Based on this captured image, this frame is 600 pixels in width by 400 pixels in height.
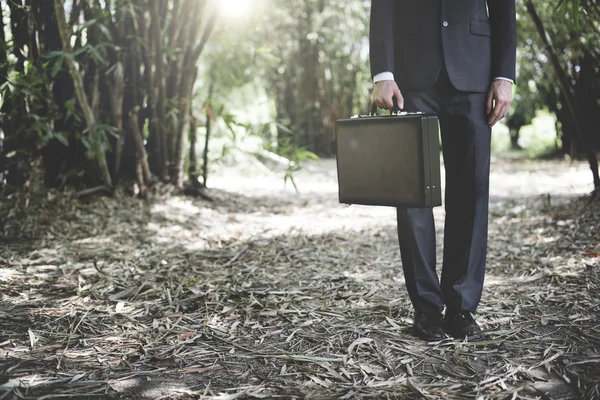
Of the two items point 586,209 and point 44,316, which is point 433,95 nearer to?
point 44,316

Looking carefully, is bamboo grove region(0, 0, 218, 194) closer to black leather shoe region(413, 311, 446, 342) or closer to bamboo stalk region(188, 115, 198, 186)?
bamboo stalk region(188, 115, 198, 186)

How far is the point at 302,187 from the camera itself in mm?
5469

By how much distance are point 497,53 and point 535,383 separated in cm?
89

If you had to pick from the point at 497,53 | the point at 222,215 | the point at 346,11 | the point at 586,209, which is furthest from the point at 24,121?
the point at 346,11

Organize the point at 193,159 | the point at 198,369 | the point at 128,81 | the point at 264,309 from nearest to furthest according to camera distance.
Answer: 1. the point at 198,369
2. the point at 264,309
3. the point at 128,81
4. the point at 193,159

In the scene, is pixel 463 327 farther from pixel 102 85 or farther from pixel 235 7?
pixel 235 7

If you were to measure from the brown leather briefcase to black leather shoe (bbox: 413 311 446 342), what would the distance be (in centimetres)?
35

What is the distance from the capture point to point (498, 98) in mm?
1621

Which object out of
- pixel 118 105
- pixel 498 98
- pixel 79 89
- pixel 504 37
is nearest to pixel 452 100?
pixel 498 98

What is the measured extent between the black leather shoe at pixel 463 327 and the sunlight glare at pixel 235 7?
274 cm

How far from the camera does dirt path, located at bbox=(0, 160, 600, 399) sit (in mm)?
1392

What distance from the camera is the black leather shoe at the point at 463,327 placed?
1644mm

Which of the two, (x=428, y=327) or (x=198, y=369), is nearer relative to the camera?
(x=198, y=369)

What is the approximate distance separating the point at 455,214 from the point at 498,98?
348mm
